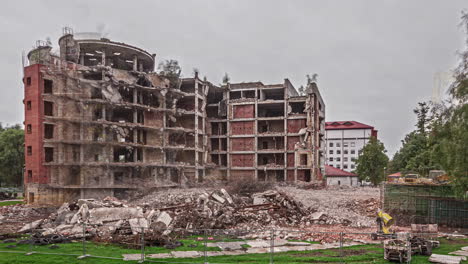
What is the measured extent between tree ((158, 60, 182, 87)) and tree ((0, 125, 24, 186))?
2309 centimetres

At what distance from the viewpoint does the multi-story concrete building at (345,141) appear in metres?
97.4

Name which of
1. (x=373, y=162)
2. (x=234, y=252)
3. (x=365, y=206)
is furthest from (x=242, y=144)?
(x=234, y=252)

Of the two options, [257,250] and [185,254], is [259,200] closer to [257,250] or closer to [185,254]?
[257,250]

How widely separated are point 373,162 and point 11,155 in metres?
49.9

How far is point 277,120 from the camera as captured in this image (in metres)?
51.5

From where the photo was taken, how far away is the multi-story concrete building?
9738 centimetres

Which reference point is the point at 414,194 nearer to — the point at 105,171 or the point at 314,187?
the point at 314,187

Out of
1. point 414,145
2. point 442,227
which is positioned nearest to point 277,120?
point 414,145

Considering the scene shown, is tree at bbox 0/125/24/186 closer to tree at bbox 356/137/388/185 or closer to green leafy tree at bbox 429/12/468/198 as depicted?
tree at bbox 356/137/388/185

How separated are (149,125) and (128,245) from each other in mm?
26303

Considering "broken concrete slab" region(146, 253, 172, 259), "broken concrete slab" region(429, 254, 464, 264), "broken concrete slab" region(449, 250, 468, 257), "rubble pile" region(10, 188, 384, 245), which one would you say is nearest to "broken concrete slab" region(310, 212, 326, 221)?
"rubble pile" region(10, 188, 384, 245)

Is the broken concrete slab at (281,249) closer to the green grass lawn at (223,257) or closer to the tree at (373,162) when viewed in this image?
the green grass lawn at (223,257)

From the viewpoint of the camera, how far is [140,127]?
39.7m

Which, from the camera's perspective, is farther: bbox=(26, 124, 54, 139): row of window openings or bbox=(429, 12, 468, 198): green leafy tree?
bbox=(26, 124, 54, 139): row of window openings
